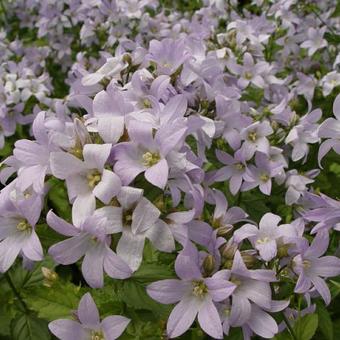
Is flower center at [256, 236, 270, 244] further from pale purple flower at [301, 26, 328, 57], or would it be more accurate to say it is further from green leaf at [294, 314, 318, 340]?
pale purple flower at [301, 26, 328, 57]

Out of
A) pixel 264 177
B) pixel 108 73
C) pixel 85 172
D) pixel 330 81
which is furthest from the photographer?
pixel 330 81

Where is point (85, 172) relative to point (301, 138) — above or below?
above

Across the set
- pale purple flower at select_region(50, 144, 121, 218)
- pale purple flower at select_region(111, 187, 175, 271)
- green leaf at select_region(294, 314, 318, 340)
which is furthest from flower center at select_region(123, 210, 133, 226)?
green leaf at select_region(294, 314, 318, 340)

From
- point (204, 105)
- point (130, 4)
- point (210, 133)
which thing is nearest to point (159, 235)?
point (210, 133)

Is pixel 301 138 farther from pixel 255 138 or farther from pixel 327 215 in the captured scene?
pixel 327 215

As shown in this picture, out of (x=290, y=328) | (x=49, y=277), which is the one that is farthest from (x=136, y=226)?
(x=49, y=277)

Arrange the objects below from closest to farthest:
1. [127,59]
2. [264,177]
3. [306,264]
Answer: [306,264]
[127,59]
[264,177]
